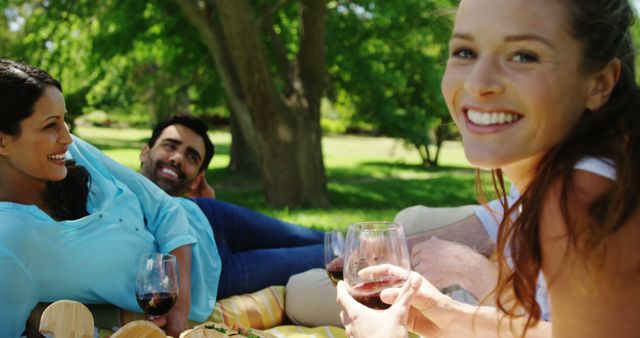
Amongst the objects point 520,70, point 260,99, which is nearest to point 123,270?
point 520,70

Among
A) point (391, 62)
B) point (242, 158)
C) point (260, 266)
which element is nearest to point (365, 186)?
point (391, 62)

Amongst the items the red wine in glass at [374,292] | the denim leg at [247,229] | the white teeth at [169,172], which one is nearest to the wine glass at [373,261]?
the red wine in glass at [374,292]

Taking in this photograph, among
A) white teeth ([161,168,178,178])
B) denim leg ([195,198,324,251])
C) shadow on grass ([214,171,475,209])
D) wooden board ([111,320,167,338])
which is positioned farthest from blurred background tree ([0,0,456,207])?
wooden board ([111,320,167,338])

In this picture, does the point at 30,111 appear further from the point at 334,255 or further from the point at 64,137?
the point at 334,255

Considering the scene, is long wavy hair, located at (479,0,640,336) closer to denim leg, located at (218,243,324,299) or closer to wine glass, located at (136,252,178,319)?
wine glass, located at (136,252,178,319)

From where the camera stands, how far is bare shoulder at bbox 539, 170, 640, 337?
1422mm

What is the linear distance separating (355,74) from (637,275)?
1378 cm

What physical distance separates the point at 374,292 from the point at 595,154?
80 centimetres

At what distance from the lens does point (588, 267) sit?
1424mm

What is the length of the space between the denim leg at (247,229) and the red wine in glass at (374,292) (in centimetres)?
273

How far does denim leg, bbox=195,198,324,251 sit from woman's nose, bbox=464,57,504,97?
3.25 meters

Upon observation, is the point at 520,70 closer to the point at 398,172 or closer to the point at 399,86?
the point at 399,86

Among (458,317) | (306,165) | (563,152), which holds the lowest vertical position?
(306,165)

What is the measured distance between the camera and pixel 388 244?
209 cm
